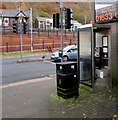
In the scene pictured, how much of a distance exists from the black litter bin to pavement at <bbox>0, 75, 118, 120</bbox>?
0.19 m

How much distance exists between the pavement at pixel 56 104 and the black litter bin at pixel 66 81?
0.19m

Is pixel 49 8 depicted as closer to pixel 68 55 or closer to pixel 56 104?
pixel 68 55

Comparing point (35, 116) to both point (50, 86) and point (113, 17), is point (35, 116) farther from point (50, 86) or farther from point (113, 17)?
point (113, 17)

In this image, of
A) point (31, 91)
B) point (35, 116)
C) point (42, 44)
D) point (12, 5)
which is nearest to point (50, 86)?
point (31, 91)

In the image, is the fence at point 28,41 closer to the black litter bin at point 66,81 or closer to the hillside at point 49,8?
the black litter bin at point 66,81

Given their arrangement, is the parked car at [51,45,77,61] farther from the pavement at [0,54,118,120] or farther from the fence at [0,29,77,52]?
the fence at [0,29,77,52]

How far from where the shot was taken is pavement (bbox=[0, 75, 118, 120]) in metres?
4.57

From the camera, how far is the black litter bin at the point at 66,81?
5.55 metres

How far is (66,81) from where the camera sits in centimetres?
555

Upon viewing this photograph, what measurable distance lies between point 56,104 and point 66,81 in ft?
2.43

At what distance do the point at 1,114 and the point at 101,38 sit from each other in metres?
4.59

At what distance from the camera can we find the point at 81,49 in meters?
7.02

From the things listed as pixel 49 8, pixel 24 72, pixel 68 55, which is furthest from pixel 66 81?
pixel 49 8

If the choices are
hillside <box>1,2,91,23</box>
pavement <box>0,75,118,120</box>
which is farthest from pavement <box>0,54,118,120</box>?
hillside <box>1,2,91,23</box>
